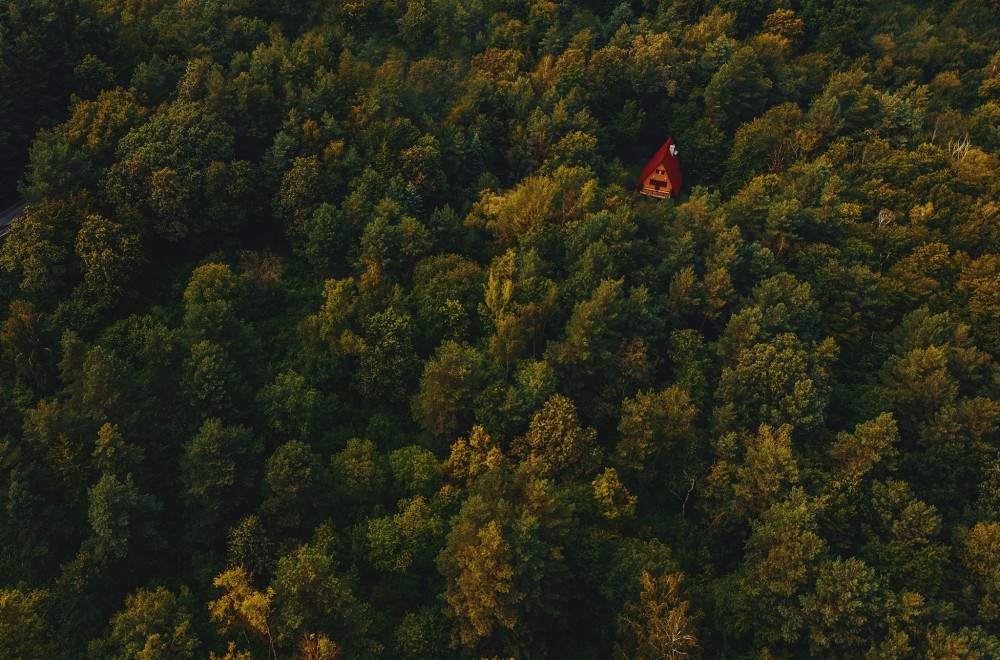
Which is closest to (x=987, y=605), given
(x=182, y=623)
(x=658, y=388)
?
(x=658, y=388)

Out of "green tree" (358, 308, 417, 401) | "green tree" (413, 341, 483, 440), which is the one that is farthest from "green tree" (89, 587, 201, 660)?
"green tree" (358, 308, 417, 401)

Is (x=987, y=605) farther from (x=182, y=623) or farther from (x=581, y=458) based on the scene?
(x=182, y=623)

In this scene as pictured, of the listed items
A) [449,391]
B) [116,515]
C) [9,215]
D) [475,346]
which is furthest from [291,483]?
[9,215]

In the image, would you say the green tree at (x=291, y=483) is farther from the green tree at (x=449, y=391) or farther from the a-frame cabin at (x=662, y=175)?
the a-frame cabin at (x=662, y=175)

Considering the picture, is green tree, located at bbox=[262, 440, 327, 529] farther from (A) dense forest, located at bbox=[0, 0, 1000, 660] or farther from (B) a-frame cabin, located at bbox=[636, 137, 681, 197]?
(B) a-frame cabin, located at bbox=[636, 137, 681, 197]

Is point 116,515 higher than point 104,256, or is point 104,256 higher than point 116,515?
point 104,256

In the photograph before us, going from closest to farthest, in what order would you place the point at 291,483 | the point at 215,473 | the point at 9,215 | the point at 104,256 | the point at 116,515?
the point at 116,515 → the point at 215,473 → the point at 291,483 → the point at 104,256 → the point at 9,215

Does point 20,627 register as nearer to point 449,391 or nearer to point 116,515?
point 116,515

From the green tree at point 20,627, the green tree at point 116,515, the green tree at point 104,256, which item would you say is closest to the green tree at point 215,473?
the green tree at point 116,515
